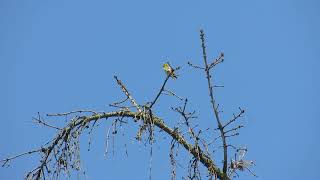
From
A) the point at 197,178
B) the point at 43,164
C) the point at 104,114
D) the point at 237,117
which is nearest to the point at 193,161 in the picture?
the point at 197,178

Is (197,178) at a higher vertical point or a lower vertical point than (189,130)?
lower

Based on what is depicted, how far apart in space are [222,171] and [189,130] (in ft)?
1.34

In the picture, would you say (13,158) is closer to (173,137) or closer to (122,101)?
(122,101)

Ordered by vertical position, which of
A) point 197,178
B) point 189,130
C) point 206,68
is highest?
point 206,68


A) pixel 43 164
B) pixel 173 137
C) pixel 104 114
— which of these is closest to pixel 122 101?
pixel 104 114

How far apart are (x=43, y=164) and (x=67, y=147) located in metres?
0.21

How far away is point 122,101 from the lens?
4234 mm

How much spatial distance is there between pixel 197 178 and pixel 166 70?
0.79m

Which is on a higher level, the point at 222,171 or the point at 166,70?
the point at 166,70

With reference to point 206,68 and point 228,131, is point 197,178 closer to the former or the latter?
point 228,131

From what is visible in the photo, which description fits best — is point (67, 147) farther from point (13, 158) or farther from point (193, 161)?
point (193, 161)

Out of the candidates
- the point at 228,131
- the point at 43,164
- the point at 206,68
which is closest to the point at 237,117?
the point at 228,131

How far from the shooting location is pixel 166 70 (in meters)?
A: 4.21

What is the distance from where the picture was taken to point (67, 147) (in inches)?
162
